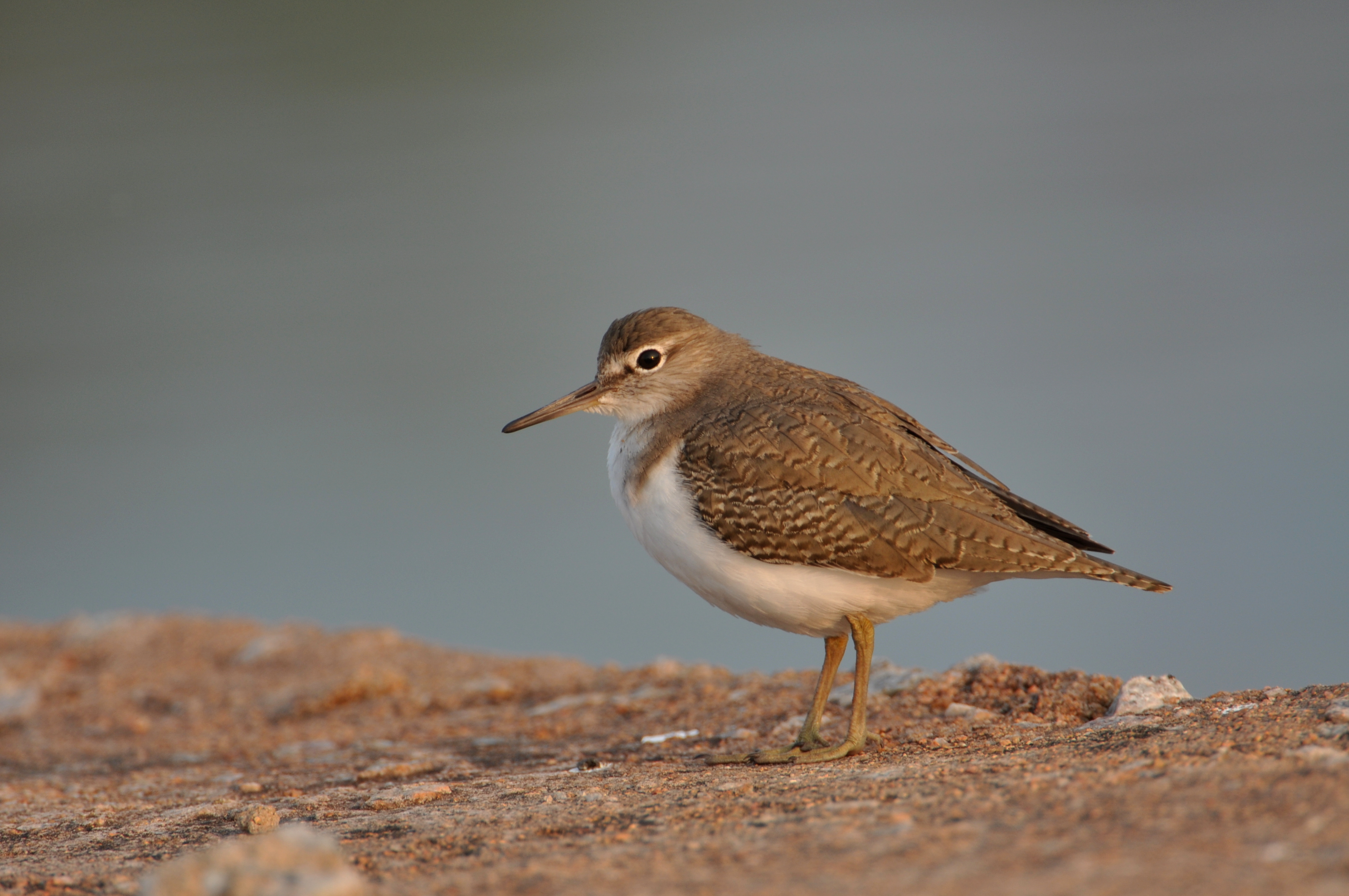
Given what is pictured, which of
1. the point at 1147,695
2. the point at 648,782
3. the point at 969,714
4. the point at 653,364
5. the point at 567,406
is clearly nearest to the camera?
the point at 648,782

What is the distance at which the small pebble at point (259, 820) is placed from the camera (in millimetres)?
4398

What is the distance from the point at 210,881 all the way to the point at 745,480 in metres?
3.10

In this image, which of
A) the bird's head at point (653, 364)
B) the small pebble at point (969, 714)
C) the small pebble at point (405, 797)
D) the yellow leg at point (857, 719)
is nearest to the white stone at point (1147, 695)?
the small pebble at point (969, 714)

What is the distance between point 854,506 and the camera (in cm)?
526

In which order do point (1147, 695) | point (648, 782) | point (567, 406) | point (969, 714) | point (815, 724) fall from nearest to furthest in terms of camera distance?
point (648, 782) → point (1147, 695) → point (815, 724) → point (969, 714) → point (567, 406)

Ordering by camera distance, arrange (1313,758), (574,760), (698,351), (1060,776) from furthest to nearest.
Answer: (698,351) < (574,760) < (1060,776) < (1313,758)

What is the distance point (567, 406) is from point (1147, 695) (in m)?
3.42

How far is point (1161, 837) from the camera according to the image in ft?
9.06

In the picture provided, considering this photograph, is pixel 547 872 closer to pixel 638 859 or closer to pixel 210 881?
pixel 638 859

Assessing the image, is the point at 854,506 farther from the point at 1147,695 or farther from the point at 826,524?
the point at 1147,695

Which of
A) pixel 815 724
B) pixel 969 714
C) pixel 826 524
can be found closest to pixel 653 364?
pixel 826 524

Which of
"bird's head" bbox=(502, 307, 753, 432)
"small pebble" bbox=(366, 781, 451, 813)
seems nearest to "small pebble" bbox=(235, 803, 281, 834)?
"small pebble" bbox=(366, 781, 451, 813)

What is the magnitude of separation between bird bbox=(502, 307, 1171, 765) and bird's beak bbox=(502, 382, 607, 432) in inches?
27.2

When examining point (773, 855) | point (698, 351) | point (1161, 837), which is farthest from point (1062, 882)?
point (698, 351)
